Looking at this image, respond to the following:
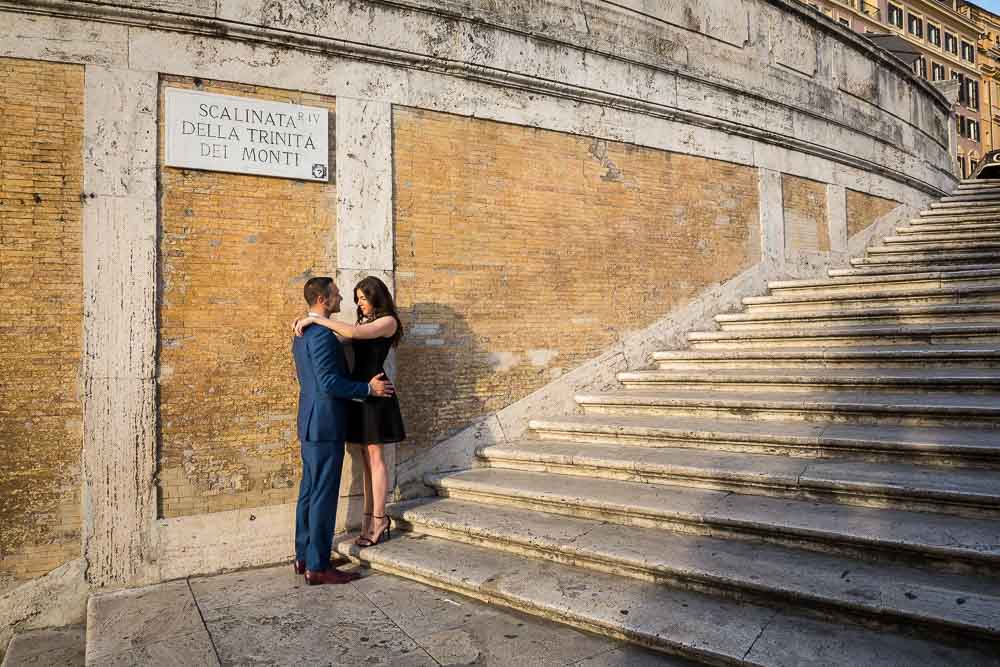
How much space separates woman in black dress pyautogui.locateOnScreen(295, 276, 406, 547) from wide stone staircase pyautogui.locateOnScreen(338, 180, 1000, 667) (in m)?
0.26

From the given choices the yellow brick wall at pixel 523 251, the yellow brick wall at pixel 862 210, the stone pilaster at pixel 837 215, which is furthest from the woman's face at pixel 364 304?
the yellow brick wall at pixel 862 210

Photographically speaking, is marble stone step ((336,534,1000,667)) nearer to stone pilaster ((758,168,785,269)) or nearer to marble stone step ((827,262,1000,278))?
marble stone step ((827,262,1000,278))

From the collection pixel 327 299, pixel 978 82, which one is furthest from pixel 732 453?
pixel 978 82

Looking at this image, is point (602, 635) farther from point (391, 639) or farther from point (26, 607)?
point (26, 607)

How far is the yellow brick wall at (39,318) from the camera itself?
429cm

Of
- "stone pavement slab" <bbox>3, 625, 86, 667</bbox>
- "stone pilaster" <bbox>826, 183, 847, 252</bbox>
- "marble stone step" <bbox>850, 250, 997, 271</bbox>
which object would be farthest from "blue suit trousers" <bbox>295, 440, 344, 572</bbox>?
"stone pilaster" <bbox>826, 183, 847, 252</bbox>

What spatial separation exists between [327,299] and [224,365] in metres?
1.11

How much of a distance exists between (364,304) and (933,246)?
7.35m

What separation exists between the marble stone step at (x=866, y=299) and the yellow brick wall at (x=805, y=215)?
1.29 meters

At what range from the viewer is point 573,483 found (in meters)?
4.84

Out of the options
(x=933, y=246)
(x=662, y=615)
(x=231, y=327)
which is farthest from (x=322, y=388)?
(x=933, y=246)

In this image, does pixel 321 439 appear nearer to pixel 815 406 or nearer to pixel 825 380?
pixel 815 406

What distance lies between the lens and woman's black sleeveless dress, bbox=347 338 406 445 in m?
4.52

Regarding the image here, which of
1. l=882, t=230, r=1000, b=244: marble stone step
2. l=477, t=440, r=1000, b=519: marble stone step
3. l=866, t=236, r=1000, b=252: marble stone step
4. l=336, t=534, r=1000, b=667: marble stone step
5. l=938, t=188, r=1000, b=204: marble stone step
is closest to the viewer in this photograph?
l=336, t=534, r=1000, b=667: marble stone step
